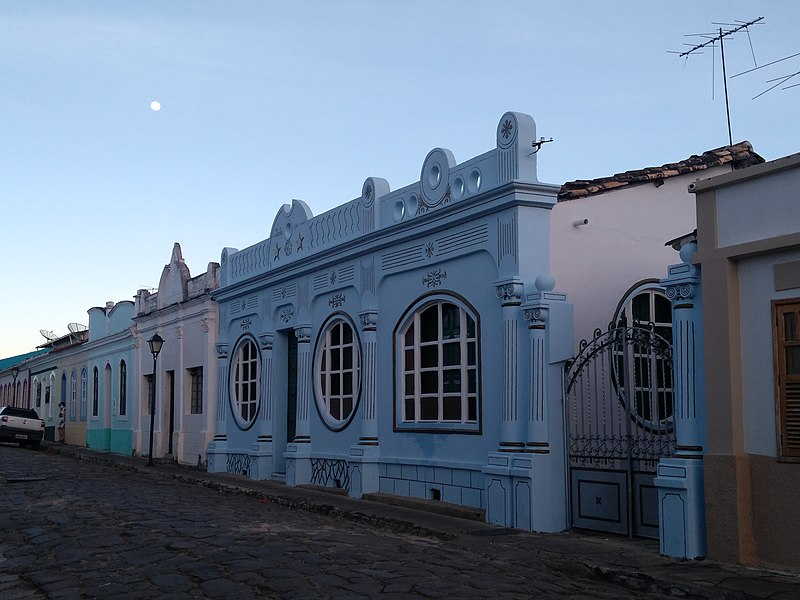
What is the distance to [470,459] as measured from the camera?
12320mm

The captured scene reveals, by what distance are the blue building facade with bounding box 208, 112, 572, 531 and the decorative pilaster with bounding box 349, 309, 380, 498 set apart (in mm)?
Result: 24

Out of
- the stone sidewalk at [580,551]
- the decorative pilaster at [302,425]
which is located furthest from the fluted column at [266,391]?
the stone sidewalk at [580,551]

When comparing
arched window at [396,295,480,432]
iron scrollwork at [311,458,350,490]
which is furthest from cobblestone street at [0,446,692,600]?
arched window at [396,295,480,432]

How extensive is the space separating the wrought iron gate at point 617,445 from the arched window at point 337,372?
487cm

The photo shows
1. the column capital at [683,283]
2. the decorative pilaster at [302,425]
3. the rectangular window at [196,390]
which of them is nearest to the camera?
the column capital at [683,283]

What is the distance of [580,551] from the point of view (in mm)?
9406

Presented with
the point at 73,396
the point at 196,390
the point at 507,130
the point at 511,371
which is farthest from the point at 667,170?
the point at 73,396

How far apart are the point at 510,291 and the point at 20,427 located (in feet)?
79.0

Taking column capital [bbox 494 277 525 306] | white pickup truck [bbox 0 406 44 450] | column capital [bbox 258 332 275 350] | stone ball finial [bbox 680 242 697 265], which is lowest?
white pickup truck [bbox 0 406 44 450]

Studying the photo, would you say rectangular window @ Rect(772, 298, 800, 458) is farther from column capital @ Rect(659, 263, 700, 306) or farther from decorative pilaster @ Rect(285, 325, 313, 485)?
decorative pilaster @ Rect(285, 325, 313, 485)

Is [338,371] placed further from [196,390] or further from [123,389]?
[123,389]

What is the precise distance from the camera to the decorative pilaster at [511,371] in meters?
11.3

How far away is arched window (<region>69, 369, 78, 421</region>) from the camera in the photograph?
34.7 m

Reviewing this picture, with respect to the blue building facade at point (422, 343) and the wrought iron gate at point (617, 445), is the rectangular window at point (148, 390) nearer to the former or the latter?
the blue building facade at point (422, 343)
